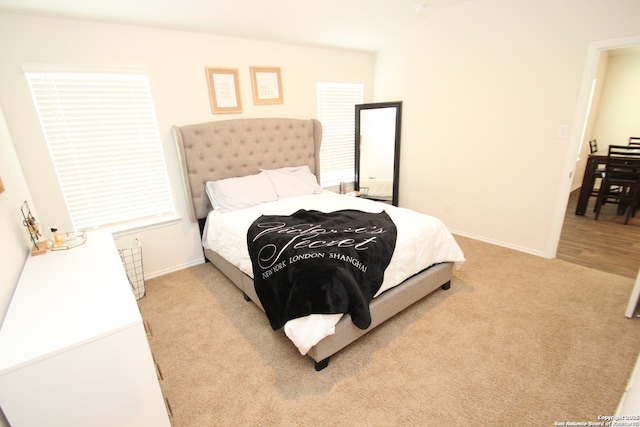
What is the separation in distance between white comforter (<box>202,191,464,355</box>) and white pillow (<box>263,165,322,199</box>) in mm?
166

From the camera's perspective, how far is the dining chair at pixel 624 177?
373 centimetres

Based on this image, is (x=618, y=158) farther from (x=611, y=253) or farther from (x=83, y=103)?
(x=83, y=103)

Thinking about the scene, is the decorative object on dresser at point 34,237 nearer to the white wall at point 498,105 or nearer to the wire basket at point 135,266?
the wire basket at point 135,266

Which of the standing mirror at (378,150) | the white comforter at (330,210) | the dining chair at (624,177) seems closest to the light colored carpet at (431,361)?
the white comforter at (330,210)

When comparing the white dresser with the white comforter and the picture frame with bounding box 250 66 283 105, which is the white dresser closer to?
the white comforter

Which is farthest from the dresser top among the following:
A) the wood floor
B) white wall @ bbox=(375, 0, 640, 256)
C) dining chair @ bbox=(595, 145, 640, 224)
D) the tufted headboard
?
dining chair @ bbox=(595, 145, 640, 224)

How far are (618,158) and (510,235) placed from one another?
213 centimetres

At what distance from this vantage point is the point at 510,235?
323cm

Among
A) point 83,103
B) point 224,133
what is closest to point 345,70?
point 224,133

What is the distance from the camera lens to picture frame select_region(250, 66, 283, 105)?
10.5 ft

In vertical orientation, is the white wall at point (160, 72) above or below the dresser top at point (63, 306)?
above

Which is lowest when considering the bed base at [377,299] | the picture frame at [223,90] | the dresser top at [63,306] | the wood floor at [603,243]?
the wood floor at [603,243]

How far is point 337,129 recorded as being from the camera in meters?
4.12

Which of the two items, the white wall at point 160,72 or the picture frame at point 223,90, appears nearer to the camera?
the white wall at point 160,72
